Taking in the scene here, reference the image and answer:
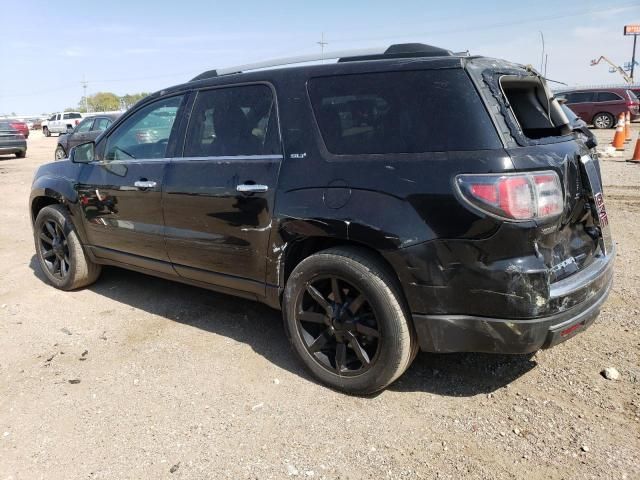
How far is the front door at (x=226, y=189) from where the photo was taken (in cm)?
331

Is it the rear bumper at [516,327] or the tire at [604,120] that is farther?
the tire at [604,120]

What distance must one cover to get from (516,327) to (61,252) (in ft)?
14.0

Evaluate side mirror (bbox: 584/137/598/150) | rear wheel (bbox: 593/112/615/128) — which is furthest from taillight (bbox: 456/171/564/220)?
rear wheel (bbox: 593/112/615/128)

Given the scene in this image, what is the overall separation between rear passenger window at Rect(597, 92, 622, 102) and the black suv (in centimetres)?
2169

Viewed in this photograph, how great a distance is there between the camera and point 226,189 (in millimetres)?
3430

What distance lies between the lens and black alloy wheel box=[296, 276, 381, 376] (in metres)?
2.96

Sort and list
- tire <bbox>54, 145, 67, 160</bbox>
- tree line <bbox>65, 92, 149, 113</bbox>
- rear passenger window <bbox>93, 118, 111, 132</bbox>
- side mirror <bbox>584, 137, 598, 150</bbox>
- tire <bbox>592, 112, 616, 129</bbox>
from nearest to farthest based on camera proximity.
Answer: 1. side mirror <bbox>584, 137, 598, 150</bbox>
2. rear passenger window <bbox>93, 118, 111, 132</bbox>
3. tire <bbox>54, 145, 67, 160</bbox>
4. tire <bbox>592, 112, 616, 129</bbox>
5. tree line <bbox>65, 92, 149, 113</bbox>

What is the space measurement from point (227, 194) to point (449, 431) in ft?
6.40

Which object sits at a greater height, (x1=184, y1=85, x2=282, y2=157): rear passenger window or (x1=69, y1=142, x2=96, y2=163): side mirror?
(x1=184, y1=85, x2=282, y2=157): rear passenger window

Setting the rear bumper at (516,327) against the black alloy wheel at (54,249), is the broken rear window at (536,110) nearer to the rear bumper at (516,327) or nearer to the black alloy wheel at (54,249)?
the rear bumper at (516,327)

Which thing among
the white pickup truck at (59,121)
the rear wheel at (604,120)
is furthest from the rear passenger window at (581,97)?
the white pickup truck at (59,121)

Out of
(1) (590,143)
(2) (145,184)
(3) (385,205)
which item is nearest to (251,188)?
(3) (385,205)

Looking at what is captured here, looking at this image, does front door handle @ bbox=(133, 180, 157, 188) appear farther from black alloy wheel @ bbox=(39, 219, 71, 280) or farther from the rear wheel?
the rear wheel

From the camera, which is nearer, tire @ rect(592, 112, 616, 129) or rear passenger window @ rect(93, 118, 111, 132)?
rear passenger window @ rect(93, 118, 111, 132)
